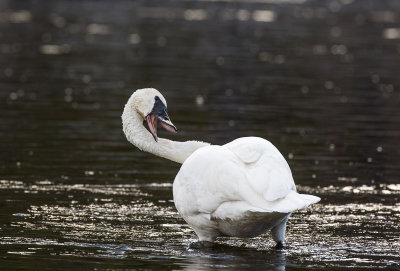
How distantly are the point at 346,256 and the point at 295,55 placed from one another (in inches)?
1271

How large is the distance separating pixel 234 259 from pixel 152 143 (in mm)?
2073

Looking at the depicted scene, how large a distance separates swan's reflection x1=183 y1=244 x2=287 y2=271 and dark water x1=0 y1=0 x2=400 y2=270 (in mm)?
20

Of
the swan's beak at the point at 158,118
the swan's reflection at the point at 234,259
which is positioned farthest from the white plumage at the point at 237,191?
the swan's beak at the point at 158,118

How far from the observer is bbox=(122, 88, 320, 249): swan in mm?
9977

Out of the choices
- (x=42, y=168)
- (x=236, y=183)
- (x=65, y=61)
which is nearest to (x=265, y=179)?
(x=236, y=183)

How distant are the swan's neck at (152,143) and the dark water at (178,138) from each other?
88 cm

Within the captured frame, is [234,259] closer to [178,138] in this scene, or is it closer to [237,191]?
[237,191]

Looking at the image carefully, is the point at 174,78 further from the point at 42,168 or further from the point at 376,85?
the point at 42,168

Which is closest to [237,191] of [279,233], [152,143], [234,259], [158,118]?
[234,259]

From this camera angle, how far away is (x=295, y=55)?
139ft

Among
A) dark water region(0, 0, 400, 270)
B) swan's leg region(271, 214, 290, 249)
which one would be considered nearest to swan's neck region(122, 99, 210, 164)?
dark water region(0, 0, 400, 270)

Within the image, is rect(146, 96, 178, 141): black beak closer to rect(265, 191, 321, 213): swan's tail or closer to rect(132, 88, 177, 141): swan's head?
rect(132, 88, 177, 141): swan's head

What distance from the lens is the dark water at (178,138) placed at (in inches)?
420

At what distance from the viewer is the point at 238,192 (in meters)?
10.1
